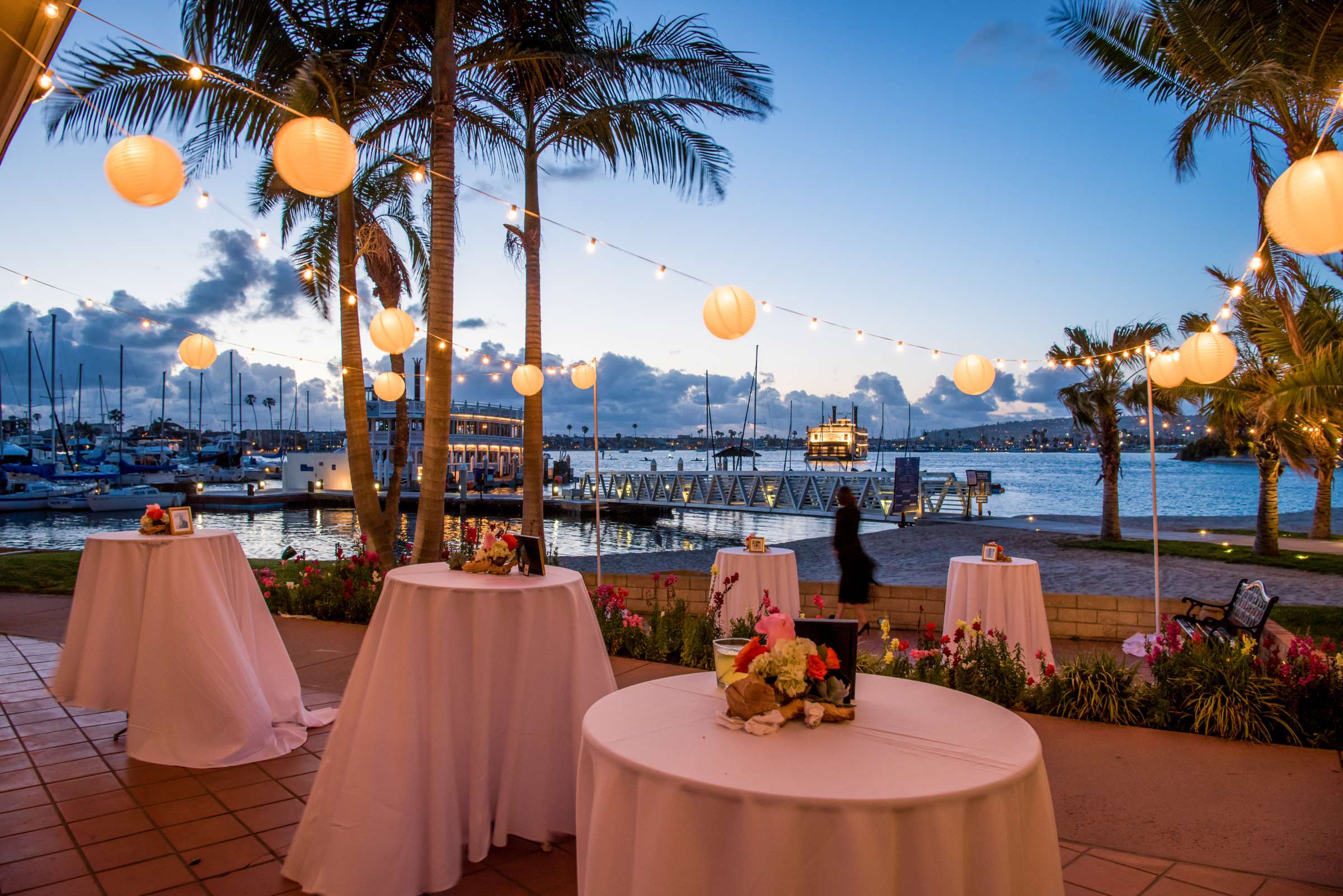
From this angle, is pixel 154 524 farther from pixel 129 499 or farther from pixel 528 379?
pixel 129 499

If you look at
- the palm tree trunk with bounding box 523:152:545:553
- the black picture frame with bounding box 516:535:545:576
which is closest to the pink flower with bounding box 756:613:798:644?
the black picture frame with bounding box 516:535:545:576

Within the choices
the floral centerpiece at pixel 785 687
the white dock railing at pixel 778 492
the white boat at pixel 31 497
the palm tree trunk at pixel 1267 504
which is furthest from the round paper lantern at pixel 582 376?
the white boat at pixel 31 497

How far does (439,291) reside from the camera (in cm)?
697

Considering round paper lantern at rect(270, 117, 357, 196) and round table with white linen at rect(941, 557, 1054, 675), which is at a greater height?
round paper lantern at rect(270, 117, 357, 196)

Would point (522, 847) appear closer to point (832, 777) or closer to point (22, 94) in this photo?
point (832, 777)

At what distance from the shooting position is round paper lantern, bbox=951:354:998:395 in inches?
304

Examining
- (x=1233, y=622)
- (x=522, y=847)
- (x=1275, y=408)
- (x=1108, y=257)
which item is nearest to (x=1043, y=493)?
(x=1108, y=257)

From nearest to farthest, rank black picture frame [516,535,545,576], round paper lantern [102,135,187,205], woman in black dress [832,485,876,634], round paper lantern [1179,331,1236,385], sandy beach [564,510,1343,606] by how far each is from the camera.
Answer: black picture frame [516,535,545,576], round paper lantern [102,135,187,205], round paper lantern [1179,331,1236,385], woman in black dress [832,485,876,634], sandy beach [564,510,1343,606]

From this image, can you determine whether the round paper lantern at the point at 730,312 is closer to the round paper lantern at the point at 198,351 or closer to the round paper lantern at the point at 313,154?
the round paper lantern at the point at 313,154

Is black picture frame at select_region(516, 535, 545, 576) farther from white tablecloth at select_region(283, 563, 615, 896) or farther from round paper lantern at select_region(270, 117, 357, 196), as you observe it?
round paper lantern at select_region(270, 117, 357, 196)

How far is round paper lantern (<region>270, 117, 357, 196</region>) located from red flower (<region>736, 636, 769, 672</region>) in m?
3.13

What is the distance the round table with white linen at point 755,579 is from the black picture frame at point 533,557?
388 cm

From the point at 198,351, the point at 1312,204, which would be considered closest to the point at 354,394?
the point at 198,351

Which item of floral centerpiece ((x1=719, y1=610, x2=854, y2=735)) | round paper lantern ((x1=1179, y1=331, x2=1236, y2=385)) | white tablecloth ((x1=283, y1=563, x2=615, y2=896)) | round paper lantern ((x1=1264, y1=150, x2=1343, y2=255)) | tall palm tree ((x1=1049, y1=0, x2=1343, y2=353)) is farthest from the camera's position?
tall palm tree ((x1=1049, y1=0, x2=1343, y2=353))
